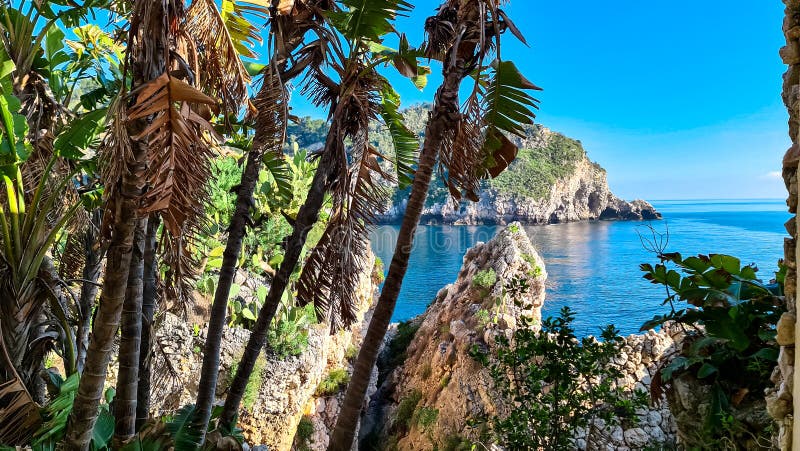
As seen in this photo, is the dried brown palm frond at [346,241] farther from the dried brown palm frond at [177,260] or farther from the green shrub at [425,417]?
the green shrub at [425,417]

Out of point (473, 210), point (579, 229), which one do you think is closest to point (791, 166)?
point (473, 210)

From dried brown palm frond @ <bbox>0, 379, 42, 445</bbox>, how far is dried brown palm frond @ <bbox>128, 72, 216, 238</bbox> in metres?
2.03

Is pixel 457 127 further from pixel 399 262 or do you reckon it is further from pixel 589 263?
pixel 589 263

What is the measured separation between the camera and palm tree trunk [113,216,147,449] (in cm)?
271

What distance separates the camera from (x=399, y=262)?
279cm

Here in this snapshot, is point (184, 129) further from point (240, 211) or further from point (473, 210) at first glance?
point (473, 210)

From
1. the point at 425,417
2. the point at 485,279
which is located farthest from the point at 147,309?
the point at 485,279

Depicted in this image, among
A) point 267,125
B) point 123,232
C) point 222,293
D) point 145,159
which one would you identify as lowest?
point 222,293

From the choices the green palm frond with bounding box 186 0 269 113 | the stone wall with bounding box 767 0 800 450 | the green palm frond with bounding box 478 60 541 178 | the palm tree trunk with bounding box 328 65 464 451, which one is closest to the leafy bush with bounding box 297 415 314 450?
the palm tree trunk with bounding box 328 65 464 451

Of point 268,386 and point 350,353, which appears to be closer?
point 268,386

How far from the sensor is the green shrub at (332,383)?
13.0 m

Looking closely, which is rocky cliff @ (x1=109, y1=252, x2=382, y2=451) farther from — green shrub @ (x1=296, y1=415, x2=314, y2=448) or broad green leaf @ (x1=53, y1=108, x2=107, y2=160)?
broad green leaf @ (x1=53, y1=108, x2=107, y2=160)

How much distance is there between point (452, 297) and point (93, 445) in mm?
13358

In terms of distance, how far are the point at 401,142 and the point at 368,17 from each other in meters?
1.07
